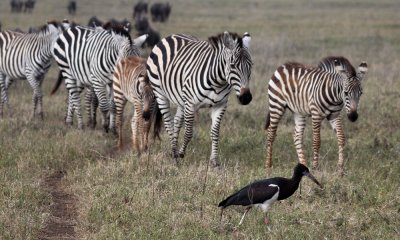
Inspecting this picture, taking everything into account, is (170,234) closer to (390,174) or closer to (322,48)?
(390,174)

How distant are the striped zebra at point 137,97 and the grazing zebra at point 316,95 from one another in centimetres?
183

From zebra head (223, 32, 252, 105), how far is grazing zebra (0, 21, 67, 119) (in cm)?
547

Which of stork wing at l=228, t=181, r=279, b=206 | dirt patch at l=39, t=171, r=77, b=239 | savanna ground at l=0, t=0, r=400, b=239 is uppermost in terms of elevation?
stork wing at l=228, t=181, r=279, b=206

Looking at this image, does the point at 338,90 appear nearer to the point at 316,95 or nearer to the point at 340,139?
the point at 316,95

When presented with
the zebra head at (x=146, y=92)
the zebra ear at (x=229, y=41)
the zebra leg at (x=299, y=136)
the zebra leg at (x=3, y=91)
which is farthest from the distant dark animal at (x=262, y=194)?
the zebra leg at (x=3, y=91)

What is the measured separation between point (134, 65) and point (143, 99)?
0.90 metres

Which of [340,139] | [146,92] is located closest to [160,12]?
[146,92]

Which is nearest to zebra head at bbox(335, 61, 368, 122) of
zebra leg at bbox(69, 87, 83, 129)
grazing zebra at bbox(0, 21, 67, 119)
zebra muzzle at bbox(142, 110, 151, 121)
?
zebra muzzle at bbox(142, 110, 151, 121)

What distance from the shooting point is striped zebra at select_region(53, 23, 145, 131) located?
40.7ft

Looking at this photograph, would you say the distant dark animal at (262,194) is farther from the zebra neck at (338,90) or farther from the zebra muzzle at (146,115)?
the zebra muzzle at (146,115)

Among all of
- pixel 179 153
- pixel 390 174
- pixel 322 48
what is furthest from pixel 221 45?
pixel 322 48

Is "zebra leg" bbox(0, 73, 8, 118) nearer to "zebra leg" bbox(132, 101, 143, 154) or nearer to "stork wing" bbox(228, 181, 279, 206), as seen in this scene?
"zebra leg" bbox(132, 101, 143, 154)

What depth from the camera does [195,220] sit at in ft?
22.3

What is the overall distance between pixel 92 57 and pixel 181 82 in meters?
3.20
